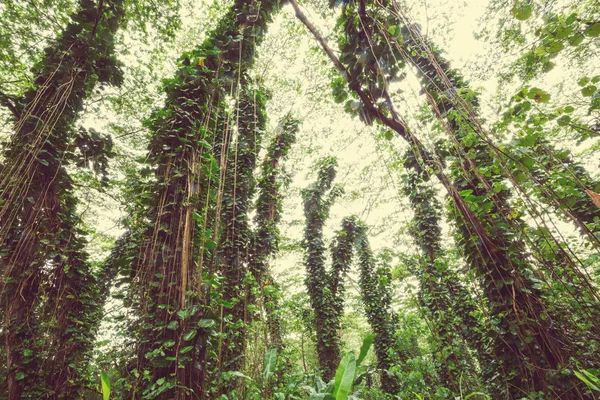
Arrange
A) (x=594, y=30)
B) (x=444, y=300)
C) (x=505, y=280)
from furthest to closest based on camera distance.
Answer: (x=444, y=300), (x=505, y=280), (x=594, y=30)

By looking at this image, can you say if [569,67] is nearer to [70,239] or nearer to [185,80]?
[185,80]

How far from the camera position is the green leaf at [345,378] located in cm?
139

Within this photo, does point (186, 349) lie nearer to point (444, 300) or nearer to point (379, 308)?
point (444, 300)

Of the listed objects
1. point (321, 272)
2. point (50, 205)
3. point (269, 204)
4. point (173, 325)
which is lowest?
point (173, 325)

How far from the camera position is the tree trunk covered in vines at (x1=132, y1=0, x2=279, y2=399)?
196 centimetres

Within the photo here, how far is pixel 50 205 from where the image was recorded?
3.13 m

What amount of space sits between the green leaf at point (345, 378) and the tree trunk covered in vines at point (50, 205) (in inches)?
126

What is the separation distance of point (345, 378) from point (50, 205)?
12.2ft

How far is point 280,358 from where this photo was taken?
383 cm

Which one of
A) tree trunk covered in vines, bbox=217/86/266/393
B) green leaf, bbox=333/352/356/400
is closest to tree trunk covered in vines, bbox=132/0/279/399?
green leaf, bbox=333/352/356/400

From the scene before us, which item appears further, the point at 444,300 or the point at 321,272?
the point at 321,272

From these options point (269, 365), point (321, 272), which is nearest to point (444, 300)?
point (321, 272)

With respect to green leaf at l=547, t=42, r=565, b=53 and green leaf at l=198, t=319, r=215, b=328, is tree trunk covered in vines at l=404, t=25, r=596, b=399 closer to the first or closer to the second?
green leaf at l=547, t=42, r=565, b=53

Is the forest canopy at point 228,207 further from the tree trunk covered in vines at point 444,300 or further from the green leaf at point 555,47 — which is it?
the tree trunk covered in vines at point 444,300
